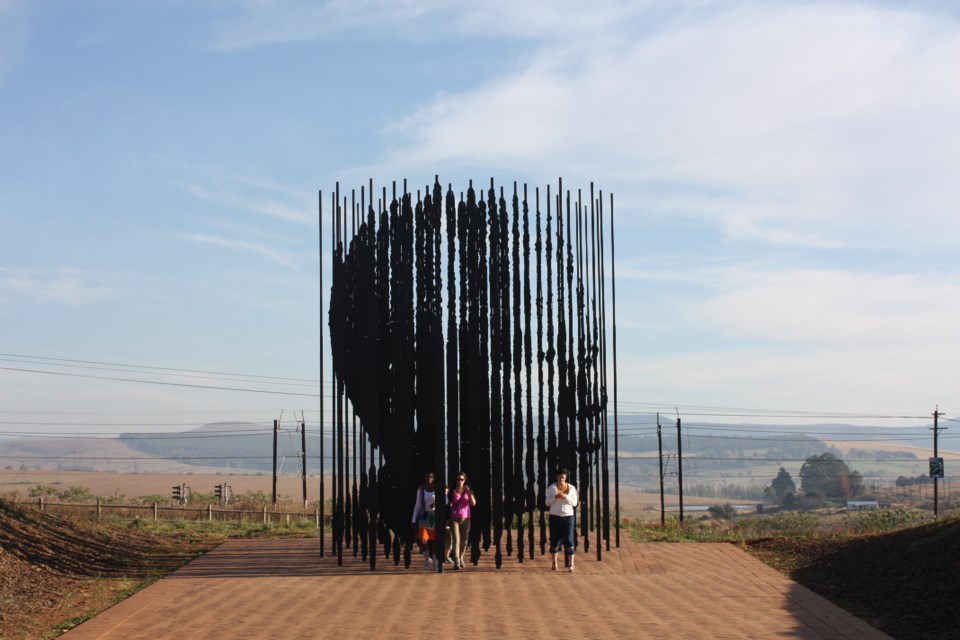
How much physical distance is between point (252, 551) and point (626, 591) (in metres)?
7.38

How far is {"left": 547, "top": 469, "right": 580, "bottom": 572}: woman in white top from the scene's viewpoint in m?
15.4

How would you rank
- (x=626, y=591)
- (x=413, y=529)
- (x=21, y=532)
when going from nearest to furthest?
(x=626, y=591) → (x=413, y=529) → (x=21, y=532)

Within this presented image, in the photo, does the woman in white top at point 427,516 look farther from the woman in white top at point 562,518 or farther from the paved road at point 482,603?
the woman in white top at point 562,518

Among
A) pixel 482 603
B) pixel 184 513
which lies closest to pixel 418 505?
pixel 482 603

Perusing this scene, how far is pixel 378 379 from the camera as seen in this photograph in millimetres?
16609

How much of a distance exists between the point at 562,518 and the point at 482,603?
118 inches

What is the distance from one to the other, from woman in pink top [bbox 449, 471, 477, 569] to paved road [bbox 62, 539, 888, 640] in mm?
363

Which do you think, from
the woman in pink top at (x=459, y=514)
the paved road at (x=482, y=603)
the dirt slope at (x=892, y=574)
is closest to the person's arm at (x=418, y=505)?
the woman in pink top at (x=459, y=514)

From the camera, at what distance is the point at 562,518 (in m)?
15.4

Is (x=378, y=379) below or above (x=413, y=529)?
above

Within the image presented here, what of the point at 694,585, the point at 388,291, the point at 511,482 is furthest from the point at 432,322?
the point at 694,585

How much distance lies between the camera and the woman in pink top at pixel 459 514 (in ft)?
51.6

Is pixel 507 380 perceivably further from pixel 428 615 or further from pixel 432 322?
pixel 428 615

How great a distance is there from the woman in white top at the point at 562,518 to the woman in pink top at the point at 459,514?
1.18m
